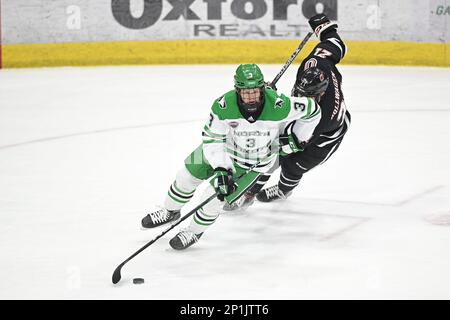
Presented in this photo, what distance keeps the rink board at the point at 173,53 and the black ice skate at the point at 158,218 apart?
691 centimetres

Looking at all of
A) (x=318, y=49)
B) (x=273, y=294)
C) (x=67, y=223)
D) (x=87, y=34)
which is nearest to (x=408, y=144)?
(x=318, y=49)

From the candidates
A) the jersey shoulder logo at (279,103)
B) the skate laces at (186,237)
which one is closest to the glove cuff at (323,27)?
the jersey shoulder logo at (279,103)

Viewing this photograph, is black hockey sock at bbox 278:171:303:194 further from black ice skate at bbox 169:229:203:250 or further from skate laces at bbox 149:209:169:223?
black ice skate at bbox 169:229:203:250

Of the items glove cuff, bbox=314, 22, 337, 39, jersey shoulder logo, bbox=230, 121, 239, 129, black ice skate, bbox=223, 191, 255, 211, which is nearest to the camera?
jersey shoulder logo, bbox=230, 121, 239, 129

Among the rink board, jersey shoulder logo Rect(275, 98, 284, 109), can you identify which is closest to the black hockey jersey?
jersey shoulder logo Rect(275, 98, 284, 109)

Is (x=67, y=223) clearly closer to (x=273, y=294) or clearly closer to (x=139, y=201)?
(x=139, y=201)

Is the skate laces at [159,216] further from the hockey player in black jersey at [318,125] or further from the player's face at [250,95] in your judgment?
the player's face at [250,95]

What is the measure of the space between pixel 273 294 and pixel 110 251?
41.2 inches

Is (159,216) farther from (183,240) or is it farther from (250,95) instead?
(250,95)

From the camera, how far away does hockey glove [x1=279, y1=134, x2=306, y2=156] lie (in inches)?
194

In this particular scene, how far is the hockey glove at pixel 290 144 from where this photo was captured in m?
4.93

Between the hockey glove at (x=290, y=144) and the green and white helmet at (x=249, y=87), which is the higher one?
the green and white helmet at (x=249, y=87)
